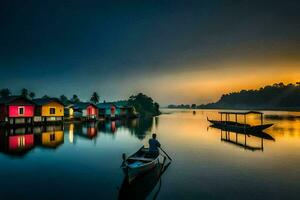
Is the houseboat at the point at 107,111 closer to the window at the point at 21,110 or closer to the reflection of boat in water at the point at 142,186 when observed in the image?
the window at the point at 21,110

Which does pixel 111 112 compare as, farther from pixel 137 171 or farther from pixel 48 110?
pixel 137 171

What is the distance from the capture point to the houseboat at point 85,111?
242ft

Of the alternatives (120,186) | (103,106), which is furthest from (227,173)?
(103,106)

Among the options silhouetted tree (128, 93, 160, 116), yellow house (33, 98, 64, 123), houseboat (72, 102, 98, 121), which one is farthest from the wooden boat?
silhouetted tree (128, 93, 160, 116)

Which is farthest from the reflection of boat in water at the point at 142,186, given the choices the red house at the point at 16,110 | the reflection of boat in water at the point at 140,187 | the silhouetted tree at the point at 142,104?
the silhouetted tree at the point at 142,104

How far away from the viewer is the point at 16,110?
49.0 metres

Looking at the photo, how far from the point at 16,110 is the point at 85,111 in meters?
26.6

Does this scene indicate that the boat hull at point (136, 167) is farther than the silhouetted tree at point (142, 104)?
No

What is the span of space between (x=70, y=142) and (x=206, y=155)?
64.7 ft

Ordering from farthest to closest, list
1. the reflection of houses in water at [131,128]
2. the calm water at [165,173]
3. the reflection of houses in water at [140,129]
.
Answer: the reflection of houses in water at [131,128]
the reflection of houses in water at [140,129]
the calm water at [165,173]

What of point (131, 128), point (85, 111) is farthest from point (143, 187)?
point (85, 111)

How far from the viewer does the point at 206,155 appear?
25.7m

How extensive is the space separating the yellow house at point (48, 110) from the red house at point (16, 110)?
181 centimetres

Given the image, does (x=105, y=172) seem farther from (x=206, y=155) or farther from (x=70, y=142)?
(x=70, y=142)
